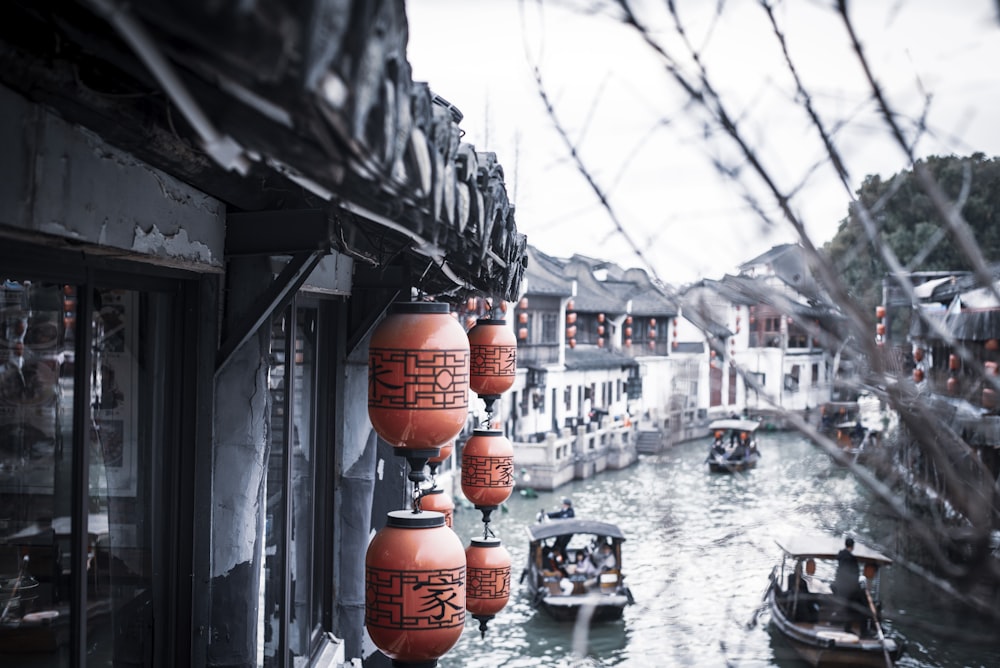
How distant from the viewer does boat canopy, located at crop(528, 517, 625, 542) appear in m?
18.0

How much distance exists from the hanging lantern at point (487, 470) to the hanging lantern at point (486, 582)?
24cm

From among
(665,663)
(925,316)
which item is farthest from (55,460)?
(665,663)

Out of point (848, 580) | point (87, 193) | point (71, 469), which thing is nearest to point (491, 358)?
point (71, 469)

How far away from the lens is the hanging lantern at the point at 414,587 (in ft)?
11.9

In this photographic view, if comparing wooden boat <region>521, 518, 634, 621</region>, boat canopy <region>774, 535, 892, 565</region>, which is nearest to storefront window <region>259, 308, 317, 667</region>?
boat canopy <region>774, 535, 892, 565</region>

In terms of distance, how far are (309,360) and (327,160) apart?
4.07 m

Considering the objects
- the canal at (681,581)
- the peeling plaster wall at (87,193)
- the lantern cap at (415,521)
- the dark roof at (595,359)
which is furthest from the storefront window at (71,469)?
the dark roof at (595,359)

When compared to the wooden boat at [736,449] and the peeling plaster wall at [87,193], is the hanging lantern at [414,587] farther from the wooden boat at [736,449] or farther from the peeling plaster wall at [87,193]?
the wooden boat at [736,449]

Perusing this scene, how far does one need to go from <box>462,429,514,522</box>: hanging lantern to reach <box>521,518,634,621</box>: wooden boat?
432 inches

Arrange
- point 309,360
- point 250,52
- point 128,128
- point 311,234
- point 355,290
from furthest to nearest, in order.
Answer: point 355,290 → point 309,360 → point 311,234 → point 128,128 → point 250,52

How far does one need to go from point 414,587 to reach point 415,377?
0.84m

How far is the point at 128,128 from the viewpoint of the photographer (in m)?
2.35

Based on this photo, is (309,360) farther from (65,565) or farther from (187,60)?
(187,60)

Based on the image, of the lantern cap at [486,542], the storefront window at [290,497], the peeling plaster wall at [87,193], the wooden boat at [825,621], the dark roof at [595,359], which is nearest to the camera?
the peeling plaster wall at [87,193]
